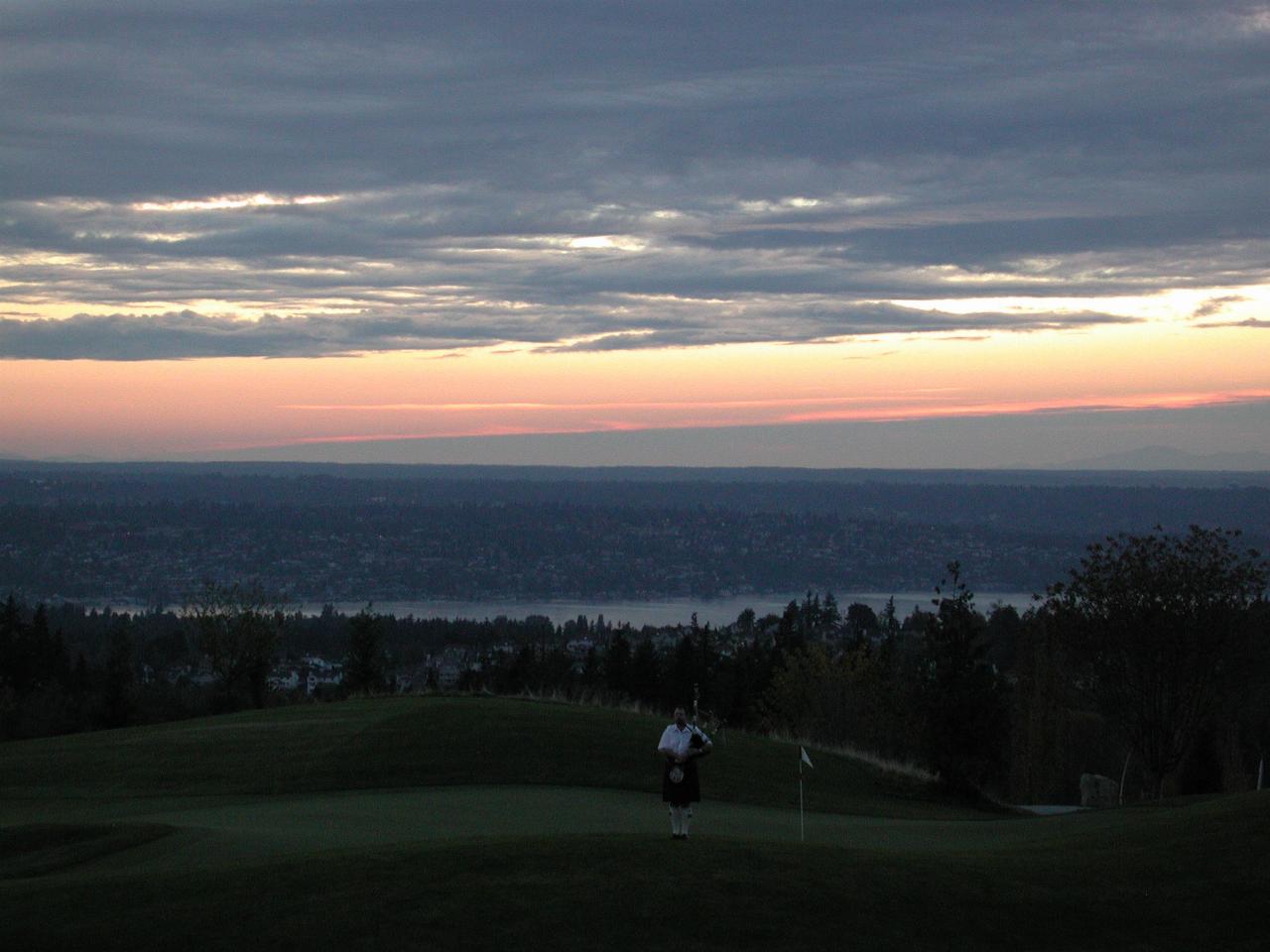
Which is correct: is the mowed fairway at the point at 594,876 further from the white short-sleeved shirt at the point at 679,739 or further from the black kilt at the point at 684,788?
the white short-sleeved shirt at the point at 679,739

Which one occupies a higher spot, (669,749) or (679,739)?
(679,739)

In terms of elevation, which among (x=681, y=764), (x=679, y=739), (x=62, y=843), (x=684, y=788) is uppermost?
(x=679, y=739)

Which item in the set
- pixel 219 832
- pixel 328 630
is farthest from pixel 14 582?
pixel 219 832

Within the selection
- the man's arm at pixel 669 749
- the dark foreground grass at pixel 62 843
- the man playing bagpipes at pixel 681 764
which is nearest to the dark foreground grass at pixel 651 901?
the man playing bagpipes at pixel 681 764

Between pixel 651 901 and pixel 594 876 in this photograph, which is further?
pixel 594 876

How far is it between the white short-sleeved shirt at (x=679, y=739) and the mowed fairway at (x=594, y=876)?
1.11 m

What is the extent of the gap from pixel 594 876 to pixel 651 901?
1010mm

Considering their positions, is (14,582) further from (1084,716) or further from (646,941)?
(646,941)

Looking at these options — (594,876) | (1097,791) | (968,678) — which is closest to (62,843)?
(594,876)

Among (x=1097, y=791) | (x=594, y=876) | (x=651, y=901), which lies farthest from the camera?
(x=1097, y=791)

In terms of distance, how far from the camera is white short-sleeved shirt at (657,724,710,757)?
1723cm

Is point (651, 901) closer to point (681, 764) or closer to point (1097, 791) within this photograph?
point (681, 764)

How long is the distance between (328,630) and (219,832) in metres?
134

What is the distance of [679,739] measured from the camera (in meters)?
17.3
